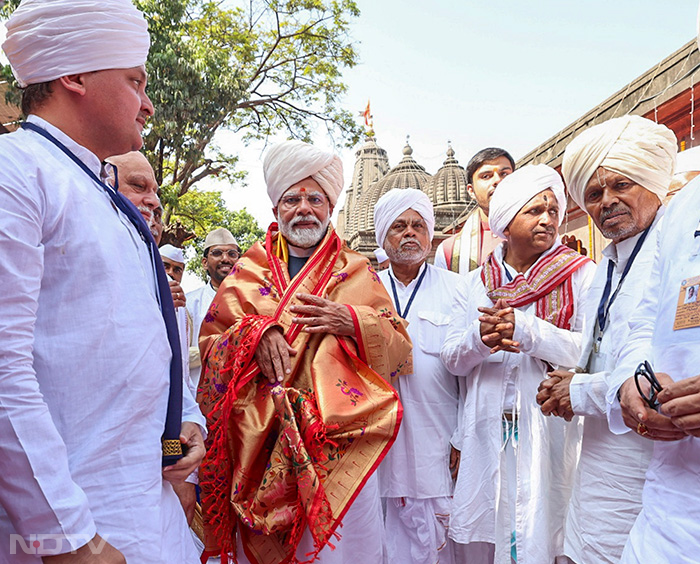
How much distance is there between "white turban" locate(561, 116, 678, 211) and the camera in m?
2.81

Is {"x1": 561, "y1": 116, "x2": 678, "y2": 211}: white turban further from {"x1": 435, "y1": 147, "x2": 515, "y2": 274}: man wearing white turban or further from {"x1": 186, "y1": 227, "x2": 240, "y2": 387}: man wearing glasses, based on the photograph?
{"x1": 186, "y1": 227, "x2": 240, "y2": 387}: man wearing glasses

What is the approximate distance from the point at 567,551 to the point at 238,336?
5.69 ft

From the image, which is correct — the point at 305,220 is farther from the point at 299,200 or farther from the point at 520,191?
the point at 520,191

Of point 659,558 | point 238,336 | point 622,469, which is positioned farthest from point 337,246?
point 659,558

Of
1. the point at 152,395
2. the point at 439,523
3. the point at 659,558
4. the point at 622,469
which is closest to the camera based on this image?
the point at 152,395

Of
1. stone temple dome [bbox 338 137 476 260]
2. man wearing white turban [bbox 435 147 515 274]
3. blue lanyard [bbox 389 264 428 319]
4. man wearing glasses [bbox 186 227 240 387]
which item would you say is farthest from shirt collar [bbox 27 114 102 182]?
stone temple dome [bbox 338 137 476 260]

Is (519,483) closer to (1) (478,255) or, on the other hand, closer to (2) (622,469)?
(2) (622,469)

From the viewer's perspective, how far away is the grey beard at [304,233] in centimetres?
344

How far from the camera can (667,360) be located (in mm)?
1850

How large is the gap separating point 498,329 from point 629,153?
1040 mm

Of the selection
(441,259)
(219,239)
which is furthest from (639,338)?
(219,239)

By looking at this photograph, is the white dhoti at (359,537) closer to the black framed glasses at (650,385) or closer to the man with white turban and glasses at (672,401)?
the man with white turban and glasses at (672,401)

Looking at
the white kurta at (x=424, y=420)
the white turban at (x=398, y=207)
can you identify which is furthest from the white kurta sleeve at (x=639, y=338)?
the white turban at (x=398, y=207)

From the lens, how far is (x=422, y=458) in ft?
12.4
